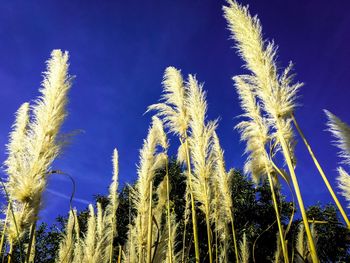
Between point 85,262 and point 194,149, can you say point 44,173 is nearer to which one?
point 194,149

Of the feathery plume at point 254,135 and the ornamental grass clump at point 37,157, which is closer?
the ornamental grass clump at point 37,157

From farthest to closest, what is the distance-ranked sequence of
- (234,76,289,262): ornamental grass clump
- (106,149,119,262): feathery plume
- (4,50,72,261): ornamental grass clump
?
(106,149,119,262): feathery plume → (234,76,289,262): ornamental grass clump → (4,50,72,261): ornamental grass clump

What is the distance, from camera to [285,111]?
245 cm

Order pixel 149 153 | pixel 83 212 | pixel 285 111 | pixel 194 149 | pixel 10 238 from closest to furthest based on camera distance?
pixel 10 238 → pixel 285 111 → pixel 194 149 → pixel 149 153 → pixel 83 212

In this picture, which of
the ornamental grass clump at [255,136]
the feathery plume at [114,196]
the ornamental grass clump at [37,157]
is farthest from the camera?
the feathery plume at [114,196]

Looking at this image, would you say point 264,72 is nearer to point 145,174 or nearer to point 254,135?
point 254,135

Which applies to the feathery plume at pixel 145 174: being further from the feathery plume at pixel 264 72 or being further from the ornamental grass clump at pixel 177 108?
the feathery plume at pixel 264 72

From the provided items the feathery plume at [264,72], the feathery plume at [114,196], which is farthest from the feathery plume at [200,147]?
the feathery plume at [114,196]

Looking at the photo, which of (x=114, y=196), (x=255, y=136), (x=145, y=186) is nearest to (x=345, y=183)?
(x=255, y=136)

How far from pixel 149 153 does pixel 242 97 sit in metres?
1.46

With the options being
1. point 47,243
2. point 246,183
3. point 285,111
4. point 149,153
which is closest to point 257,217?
point 246,183

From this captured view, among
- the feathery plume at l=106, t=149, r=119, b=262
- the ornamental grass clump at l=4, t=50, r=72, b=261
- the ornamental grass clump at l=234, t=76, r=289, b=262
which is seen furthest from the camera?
the feathery plume at l=106, t=149, r=119, b=262

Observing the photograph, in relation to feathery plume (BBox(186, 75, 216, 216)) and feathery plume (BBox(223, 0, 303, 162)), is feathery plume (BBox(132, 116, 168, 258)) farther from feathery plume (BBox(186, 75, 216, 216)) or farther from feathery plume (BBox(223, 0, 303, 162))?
feathery plume (BBox(223, 0, 303, 162))

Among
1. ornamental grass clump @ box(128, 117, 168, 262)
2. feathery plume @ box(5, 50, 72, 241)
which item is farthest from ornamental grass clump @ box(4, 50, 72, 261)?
ornamental grass clump @ box(128, 117, 168, 262)
